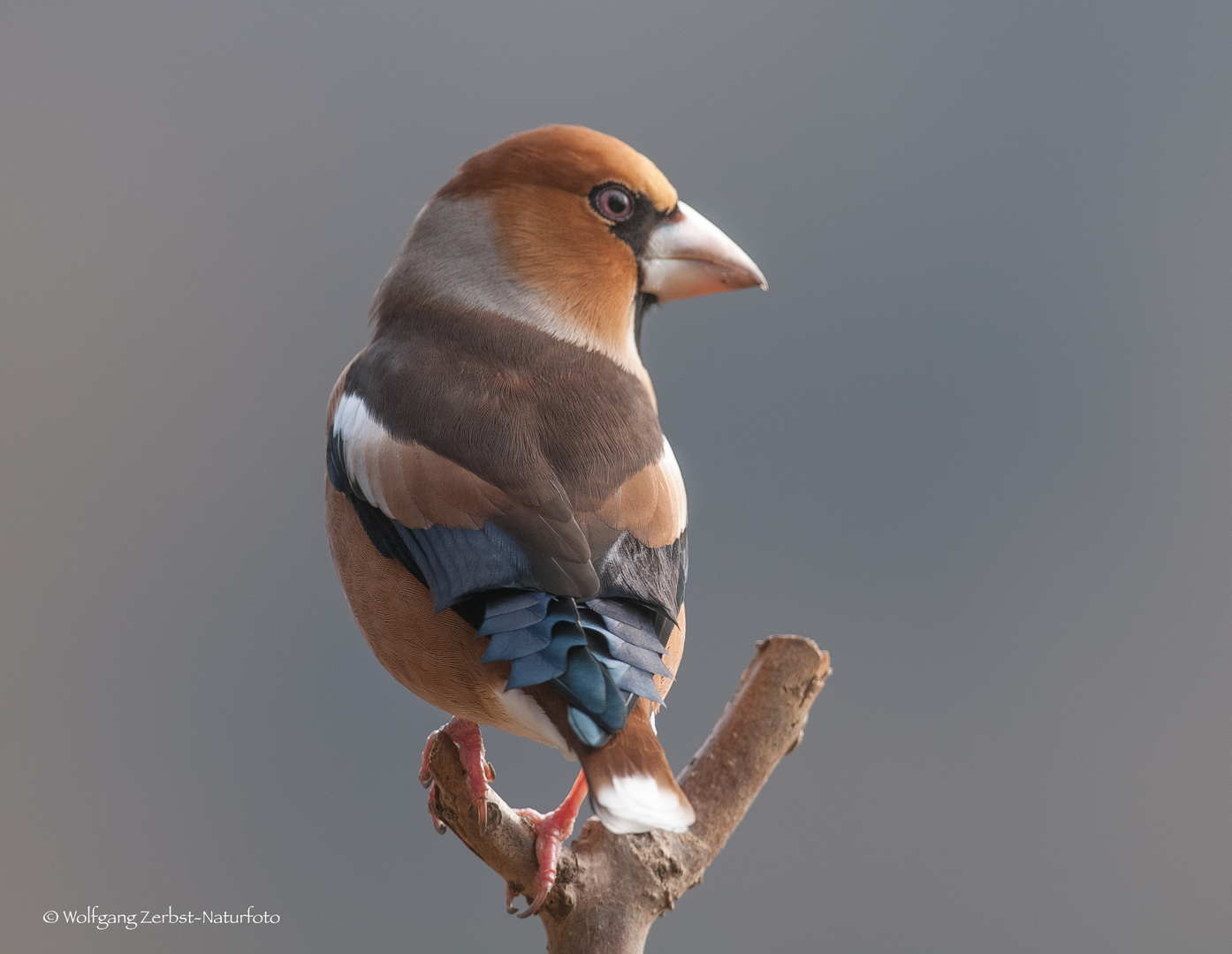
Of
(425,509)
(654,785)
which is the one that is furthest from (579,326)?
(654,785)

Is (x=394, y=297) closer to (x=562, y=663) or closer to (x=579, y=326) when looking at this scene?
(x=579, y=326)

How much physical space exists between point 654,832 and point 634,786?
2.24ft

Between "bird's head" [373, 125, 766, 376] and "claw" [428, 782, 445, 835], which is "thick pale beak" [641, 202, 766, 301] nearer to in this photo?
"bird's head" [373, 125, 766, 376]

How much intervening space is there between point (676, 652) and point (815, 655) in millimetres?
422

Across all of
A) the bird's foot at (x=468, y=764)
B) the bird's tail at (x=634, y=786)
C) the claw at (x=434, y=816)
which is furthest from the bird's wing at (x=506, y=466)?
the claw at (x=434, y=816)

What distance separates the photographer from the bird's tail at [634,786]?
1.23 m

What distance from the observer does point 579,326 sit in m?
1.72

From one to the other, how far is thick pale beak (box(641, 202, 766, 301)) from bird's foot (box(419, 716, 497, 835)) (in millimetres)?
714

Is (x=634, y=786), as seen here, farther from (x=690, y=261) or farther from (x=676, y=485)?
(x=690, y=261)

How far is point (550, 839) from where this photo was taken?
1.74 meters

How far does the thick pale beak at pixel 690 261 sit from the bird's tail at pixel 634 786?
75 centimetres

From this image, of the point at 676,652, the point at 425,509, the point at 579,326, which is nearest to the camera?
the point at 425,509

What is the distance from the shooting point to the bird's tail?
4.03 feet

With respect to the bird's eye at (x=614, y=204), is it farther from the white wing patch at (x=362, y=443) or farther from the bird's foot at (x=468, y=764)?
the bird's foot at (x=468, y=764)
